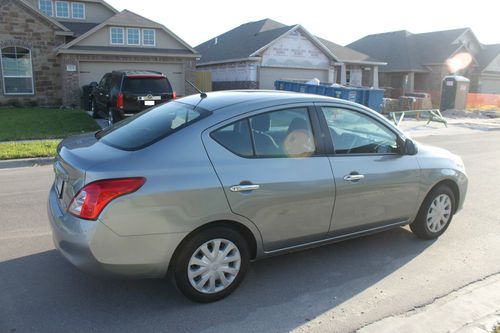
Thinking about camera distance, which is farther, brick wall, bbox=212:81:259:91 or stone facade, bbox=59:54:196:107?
brick wall, bbox=212:81:259:91

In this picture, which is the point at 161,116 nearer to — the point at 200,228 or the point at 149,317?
the point at 200,228

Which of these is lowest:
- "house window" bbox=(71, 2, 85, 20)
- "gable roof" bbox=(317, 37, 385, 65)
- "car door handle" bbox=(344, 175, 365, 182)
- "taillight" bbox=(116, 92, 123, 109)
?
"car door handle" bbox=(344, 175, 365, 182)

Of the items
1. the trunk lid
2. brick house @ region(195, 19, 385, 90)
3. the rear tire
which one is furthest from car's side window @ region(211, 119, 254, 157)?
brick house @ region(195, 19, 385, 90)

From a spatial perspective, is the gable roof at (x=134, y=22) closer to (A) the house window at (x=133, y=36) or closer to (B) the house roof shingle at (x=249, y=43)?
(A) the house window at (x=133, y=36)

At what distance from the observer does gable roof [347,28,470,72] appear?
34.0m

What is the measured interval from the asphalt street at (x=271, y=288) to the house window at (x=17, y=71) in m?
17.5

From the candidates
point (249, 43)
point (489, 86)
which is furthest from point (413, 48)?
point (249, 43)

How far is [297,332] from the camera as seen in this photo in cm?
319

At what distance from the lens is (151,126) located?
148 inches

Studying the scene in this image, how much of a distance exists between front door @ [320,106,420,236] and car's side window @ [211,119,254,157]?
2.70ft

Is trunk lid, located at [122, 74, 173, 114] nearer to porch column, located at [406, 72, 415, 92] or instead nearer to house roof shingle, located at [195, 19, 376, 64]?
house roof shingle, located at [195, 19, 376, 64]

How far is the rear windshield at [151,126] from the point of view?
3508 millimetres

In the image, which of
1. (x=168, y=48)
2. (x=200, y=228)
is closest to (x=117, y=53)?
(x=168, y=48)

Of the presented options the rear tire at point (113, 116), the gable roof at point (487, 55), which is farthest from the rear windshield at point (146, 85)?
the gable roof at point (487, 55)
